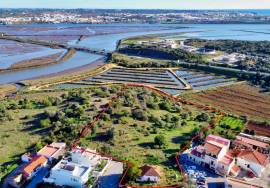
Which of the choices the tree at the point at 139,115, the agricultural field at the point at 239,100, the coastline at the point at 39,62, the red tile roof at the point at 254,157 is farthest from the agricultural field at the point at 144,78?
the red tile roof at the point at 254,157

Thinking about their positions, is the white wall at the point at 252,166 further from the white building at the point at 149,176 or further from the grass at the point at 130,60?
the grass at the point at 130,60

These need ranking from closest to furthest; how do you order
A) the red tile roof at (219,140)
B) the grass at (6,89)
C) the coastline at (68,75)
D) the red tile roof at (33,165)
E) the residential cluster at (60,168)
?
1. the residential cluster at (60,168)
2. the red tile roof at (33,165)
3. the red tile roof at (219,140)
4. the grass at (6,89)
5. the coastline at (68,75)

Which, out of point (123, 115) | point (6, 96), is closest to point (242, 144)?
point (123, 115)

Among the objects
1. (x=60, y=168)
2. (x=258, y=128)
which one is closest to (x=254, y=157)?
(x=258, y=128)

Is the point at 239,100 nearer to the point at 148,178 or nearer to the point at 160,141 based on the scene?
the point at 160,141

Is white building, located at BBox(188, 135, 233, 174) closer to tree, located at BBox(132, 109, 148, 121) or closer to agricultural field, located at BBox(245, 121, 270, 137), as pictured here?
agricultural field, located at BBox(245, 121, 270, 137)

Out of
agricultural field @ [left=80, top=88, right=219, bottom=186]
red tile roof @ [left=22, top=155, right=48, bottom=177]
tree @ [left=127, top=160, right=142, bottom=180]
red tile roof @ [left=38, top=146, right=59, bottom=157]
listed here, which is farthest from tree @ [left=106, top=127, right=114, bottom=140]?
tree @ [left=127, top=160, right=142, bottom=180]

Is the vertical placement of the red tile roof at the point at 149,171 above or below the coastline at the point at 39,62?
below
